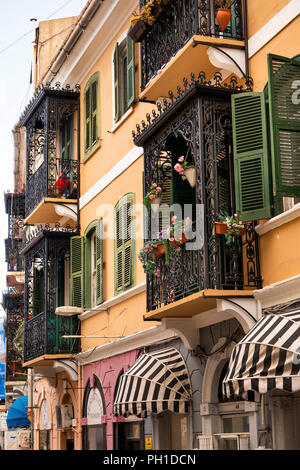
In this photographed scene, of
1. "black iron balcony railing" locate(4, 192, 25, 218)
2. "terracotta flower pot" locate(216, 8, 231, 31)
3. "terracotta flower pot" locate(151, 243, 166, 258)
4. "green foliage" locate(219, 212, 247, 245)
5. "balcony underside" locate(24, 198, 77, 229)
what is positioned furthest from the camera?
"black iron balcony railing" locate(4, 192, 25, 218)

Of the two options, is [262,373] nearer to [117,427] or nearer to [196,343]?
[196,343]

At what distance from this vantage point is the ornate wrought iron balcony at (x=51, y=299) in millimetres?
19156

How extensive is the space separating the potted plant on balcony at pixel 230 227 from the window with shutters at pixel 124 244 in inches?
191

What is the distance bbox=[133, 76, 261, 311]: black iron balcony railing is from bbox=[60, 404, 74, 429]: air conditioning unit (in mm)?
7878

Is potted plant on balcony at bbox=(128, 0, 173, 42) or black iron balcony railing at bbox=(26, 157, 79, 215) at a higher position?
potted plant on balcony at bbox=(128, 0, 173, 42)

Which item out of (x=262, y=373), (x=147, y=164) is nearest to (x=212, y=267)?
(x=262, y=373)

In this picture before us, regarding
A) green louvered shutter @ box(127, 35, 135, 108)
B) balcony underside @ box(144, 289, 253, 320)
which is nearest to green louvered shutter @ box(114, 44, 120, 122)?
green louvered shutter @ box(127, 35, 135, 108)

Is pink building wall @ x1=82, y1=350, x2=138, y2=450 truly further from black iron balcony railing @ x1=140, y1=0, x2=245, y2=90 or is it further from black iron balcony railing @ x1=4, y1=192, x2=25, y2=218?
black iron balcony railing @ x1=4, y1=192, x2=25, y2=218

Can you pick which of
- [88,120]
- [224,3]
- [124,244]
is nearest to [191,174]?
[224,3]

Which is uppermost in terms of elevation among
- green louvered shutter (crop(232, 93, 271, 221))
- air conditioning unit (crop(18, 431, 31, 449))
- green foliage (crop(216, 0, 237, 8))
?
green foliage (crop(216, 0, 237, 8))

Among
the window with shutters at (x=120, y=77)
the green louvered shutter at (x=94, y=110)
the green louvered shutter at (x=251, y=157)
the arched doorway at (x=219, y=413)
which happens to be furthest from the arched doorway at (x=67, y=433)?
the green louvered shutter at (x=251, y=157)

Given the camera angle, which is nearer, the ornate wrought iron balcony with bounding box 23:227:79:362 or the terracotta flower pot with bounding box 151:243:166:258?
the terracotta flower pot with bounding box 151:243:166:258

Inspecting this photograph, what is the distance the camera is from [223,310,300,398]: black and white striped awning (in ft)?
29.1

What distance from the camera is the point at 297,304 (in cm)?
1012
